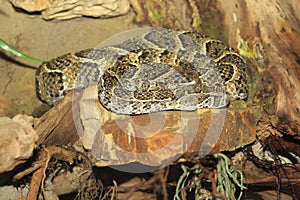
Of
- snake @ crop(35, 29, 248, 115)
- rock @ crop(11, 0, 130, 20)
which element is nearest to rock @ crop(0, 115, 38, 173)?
snake @ crop(35, 29, 248, 115)

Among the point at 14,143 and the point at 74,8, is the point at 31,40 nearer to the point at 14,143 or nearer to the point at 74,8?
the point at 74,8

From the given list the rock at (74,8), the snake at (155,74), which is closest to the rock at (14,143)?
the snake at (155,74)

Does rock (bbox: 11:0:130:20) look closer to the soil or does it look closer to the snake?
the soil

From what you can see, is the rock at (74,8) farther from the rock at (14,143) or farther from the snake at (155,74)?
the rock at (14,143)

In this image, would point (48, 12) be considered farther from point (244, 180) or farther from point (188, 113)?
point (244, 180)

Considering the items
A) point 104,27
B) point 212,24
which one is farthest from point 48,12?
point 212,24
